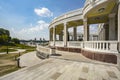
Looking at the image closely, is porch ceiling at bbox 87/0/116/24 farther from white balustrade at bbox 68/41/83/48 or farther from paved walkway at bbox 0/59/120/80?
paved walkway at bbox 0/59/120/80

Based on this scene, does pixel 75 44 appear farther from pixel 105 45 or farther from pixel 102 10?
pixel 105 45

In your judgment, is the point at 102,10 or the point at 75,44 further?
the point at 75,44

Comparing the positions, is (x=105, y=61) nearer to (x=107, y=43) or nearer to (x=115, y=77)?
(x=107, y=43)

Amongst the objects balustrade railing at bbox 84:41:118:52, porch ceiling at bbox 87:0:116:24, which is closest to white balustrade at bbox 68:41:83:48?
porch ceiling at bbox 87:0:116:24

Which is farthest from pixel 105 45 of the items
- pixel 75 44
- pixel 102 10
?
pixel 75 44

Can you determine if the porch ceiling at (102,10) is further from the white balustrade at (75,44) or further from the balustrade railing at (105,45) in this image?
the white balustrade at (75,44)

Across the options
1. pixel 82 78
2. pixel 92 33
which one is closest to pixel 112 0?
pixel 82 78

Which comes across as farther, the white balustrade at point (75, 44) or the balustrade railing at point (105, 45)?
the white balustrade at point (75, 44)

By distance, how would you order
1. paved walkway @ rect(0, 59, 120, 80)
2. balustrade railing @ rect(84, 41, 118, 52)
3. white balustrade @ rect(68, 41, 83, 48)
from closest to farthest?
paved walkway @ rect(0, 59, 120, 80), balustrade railing @ rect(84, 41, 118, 52), white balustrade @ rect(68, 41, 83, 48)

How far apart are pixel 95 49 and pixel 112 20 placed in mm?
4471

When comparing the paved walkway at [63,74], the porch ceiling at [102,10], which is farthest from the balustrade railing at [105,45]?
the porch ceiling at [102,10]

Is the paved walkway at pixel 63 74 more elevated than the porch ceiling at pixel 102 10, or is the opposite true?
the porch ceiling at pixel 102 10

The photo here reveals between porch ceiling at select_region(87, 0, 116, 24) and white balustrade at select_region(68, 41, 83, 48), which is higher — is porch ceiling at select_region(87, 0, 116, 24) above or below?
above

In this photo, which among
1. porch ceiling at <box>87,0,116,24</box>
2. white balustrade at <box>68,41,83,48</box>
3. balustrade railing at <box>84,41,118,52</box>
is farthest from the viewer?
white balustrade at <box>68,41,83,48</box>
